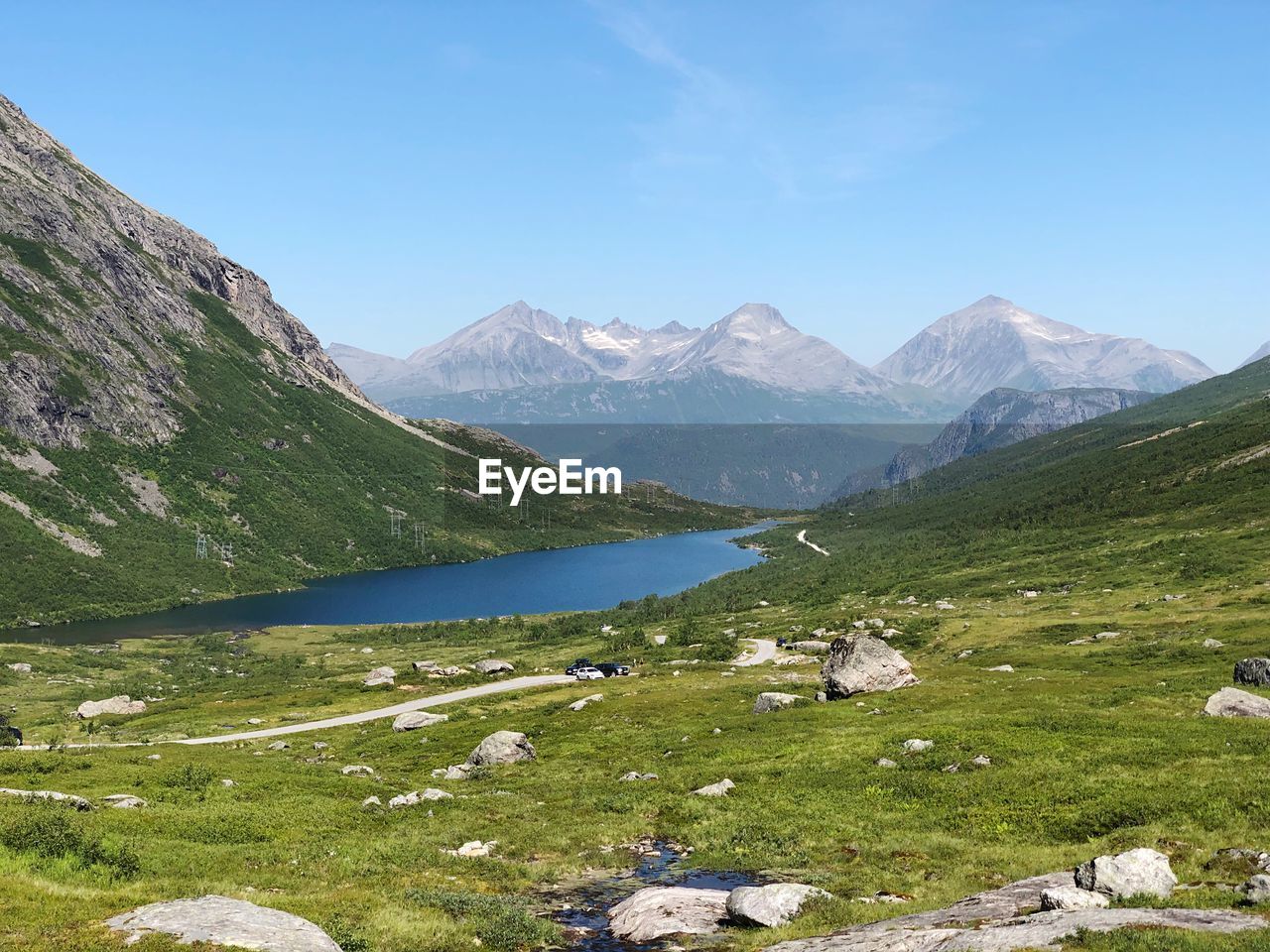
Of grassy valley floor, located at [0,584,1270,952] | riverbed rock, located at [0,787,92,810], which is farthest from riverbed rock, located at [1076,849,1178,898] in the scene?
riverbed rock, located at [0,787,92,810]

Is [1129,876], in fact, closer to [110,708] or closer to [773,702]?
[773,702]

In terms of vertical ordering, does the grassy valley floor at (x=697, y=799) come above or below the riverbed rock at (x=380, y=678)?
above

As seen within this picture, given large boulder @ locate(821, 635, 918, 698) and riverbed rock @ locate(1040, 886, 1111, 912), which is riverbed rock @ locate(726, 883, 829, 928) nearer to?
riverbed rock @ locate(1040, 886, 1111, 912)

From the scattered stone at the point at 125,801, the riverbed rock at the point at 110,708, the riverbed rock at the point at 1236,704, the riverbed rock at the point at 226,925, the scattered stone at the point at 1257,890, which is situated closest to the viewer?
the riverbed rock at the point at 226,925

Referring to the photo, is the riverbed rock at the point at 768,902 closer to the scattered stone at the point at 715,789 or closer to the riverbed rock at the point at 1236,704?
the scattered stone at the point at 715,789

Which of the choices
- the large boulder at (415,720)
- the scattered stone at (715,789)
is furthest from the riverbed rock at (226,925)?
the large boulder at (415,720)

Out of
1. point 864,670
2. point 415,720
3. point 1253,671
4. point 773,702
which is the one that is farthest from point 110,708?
point 1253,671
